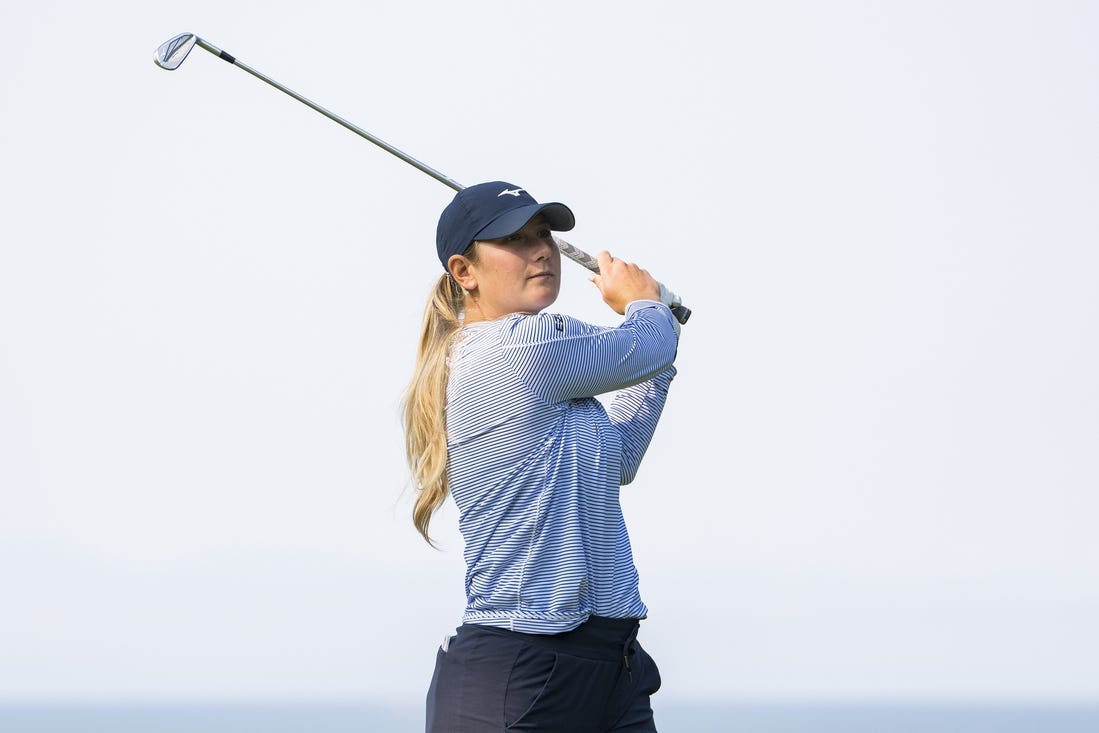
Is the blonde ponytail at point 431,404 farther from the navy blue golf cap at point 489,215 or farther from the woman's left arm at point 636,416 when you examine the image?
the woman's left arm at point 636,416

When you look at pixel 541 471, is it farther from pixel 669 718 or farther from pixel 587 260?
pixel 669 718

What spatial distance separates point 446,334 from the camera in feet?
9.05

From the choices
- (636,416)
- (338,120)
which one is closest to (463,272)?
(636,416)

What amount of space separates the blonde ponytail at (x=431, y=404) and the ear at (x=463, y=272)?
0.20ft

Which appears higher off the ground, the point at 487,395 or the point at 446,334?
the point at 446,334

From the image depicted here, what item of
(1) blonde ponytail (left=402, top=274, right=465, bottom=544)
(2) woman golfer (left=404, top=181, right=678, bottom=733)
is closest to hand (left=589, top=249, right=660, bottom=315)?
(2) woman golfer (left=404, top=181, right=678, bottom=733)

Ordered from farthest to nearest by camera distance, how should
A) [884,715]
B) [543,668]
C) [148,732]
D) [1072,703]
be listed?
[1072,703], [884,715], [148,732], [543,668]

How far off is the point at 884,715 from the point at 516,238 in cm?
1189

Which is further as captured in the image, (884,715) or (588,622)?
(884,715)

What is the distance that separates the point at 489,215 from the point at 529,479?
512 mm

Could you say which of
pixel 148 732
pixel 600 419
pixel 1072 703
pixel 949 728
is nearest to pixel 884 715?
pixel 949 728

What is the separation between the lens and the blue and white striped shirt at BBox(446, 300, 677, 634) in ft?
8.09

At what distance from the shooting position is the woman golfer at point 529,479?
2.45 m

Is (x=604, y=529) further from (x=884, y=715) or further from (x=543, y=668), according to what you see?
(x=884, y=715)
